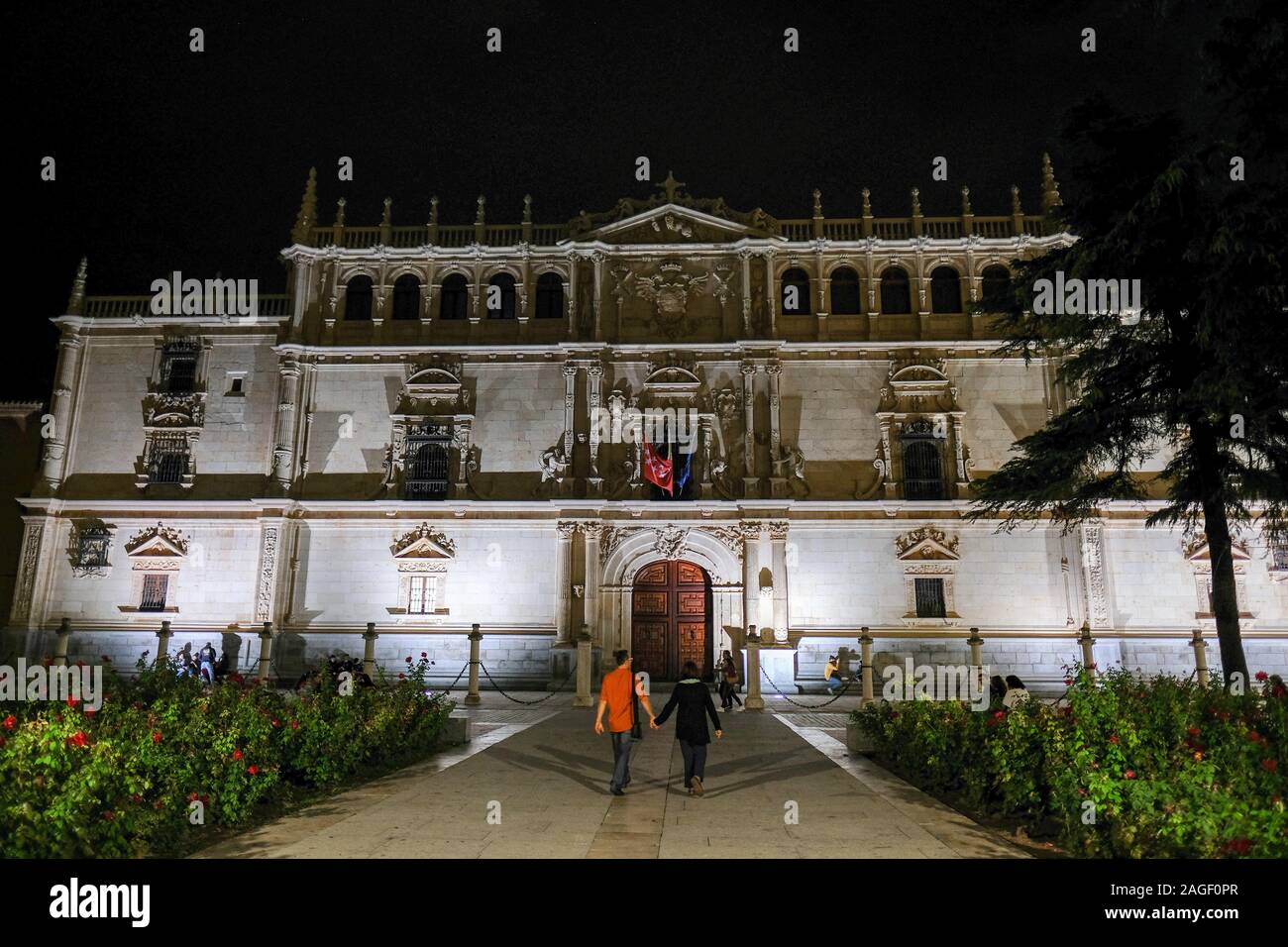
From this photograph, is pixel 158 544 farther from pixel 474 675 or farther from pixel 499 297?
pixel 499 297

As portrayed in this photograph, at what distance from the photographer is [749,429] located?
95.7 ft

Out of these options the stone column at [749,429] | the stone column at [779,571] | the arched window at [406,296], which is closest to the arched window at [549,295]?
the arched window at [406,296]

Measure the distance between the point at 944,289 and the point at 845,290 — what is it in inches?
142

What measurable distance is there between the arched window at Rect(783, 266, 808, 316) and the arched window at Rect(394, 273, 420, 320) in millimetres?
14098

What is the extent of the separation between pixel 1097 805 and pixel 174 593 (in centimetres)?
2972

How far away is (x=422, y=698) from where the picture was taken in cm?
1460

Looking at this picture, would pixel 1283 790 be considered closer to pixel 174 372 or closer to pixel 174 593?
pixel 174 593

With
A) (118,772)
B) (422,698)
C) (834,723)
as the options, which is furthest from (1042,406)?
(118,772)

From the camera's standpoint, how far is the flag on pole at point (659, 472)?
28.8 meters

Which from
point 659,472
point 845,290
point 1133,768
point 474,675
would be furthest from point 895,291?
point 1133,768

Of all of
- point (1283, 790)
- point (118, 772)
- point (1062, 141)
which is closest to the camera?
point (1283, 790)

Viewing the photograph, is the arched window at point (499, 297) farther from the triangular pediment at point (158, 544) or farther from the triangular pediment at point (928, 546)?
the triangular pediment at point (928, 546)

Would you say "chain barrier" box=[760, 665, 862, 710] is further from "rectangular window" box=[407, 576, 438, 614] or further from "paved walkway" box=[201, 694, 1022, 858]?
"rectangular window" box=[407, 576, 438, 614]

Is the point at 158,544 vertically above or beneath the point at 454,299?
beneath
